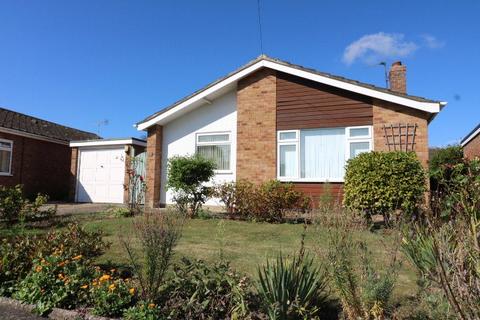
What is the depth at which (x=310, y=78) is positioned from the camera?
39.1 feet

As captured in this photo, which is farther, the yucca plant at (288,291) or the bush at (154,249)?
the bush at (154,249)

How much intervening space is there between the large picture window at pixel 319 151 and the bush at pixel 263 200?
1.29 metres

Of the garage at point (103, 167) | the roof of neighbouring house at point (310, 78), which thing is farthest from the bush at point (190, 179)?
the garage at point (103, 167)

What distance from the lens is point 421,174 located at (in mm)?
8672

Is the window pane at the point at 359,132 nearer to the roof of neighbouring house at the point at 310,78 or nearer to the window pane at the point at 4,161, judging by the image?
the roof of neighbouring house at the point at 310,78

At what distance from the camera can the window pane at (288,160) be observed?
12.1 meters

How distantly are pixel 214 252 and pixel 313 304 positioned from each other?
2.84 metres

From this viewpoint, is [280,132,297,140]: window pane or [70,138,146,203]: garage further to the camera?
[70,138,146,203]: garage

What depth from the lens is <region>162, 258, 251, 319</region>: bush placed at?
3480 millimetres

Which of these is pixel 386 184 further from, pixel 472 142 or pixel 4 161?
pixel 4 161

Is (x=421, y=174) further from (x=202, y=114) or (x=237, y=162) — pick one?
(x=202, y=114)

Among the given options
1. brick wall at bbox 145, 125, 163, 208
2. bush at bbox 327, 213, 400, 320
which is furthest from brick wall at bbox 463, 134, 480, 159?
bush at bbox 327, 213, 400, 320

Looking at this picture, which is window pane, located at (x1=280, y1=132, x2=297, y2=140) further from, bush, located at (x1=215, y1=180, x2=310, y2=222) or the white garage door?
the white garage door

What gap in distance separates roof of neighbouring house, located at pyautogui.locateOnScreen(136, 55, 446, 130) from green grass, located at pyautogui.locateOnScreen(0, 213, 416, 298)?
510 cm
